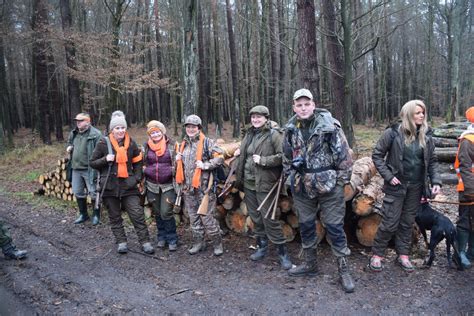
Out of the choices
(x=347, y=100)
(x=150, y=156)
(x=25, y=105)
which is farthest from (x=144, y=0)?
(x=150, y=156)

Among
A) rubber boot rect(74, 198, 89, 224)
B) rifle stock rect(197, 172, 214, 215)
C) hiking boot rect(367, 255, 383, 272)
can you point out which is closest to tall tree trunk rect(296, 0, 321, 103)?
rifle stock rect(197, 172, 214, 215)

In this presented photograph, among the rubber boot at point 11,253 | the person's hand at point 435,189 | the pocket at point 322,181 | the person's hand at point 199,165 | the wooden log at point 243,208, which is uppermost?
the person's hand at point 199,165

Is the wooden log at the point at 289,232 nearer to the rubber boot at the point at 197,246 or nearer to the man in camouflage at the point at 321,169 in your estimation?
the man in camouflage at the point at 321,169

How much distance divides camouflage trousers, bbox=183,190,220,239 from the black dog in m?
2.83

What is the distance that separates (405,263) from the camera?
4488 millimetres

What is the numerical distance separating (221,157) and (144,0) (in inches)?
1006

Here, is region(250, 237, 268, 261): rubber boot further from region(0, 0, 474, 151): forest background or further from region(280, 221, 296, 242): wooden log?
region(0, 0, 474, 151): forest background

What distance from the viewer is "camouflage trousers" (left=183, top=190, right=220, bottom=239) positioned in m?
5.22

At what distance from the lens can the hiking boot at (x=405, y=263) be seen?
4438 mm

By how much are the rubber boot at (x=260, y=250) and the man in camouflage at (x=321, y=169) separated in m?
0.95

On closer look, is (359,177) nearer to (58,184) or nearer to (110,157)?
(110,157)

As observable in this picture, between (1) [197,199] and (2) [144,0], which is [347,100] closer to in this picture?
(1) [197,199]

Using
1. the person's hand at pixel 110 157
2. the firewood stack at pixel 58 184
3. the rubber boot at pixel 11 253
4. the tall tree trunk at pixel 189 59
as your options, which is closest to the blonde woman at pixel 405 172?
the person's hand at pixel 110 157

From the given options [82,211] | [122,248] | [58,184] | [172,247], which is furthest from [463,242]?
[58,184]
